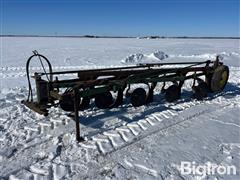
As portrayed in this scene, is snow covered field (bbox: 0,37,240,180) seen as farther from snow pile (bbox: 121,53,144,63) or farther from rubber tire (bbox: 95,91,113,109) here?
snow pile (bbox: 121,53,144,63)

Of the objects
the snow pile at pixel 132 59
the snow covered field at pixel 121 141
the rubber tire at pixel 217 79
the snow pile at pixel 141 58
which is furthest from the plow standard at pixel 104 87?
the snow pile at pixel 141 58

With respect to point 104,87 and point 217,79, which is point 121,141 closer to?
point 104,87

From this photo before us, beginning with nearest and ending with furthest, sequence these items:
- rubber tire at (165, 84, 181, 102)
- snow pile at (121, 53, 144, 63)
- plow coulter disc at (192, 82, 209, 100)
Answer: rubber tire at (165, 84, 181, 102), plow coulter disc at (192, 82, 209, 100), snow pile at (121, 53, 144, 63)

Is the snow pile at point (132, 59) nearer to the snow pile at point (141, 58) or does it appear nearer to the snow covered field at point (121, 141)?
the snow pile at point (141, 58)

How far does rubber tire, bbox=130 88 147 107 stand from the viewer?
6.36 m

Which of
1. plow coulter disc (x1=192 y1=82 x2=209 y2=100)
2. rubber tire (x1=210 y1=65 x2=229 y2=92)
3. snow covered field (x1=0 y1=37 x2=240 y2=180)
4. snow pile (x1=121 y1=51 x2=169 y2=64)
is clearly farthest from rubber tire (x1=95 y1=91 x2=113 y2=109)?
snow pile (x1=121 y1=51 x2=169 y2=64)

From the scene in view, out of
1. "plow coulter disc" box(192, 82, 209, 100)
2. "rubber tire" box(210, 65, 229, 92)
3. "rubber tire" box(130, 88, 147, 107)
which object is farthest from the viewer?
"rubber tire" box(210, 65, 229, 92)

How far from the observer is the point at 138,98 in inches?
254

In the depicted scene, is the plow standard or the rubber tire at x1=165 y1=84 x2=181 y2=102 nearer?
the plow standard

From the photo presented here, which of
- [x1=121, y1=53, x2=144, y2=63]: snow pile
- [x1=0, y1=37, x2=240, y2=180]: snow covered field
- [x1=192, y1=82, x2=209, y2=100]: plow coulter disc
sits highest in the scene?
[x1=121, y1=53, x2=144, y2=63]: snow pile

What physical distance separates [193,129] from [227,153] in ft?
3.23

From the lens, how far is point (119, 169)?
375cm

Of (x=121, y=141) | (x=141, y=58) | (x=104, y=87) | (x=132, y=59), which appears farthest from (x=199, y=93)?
(x=141, y=58)

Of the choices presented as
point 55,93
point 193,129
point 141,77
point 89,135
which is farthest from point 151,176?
point 141,77
